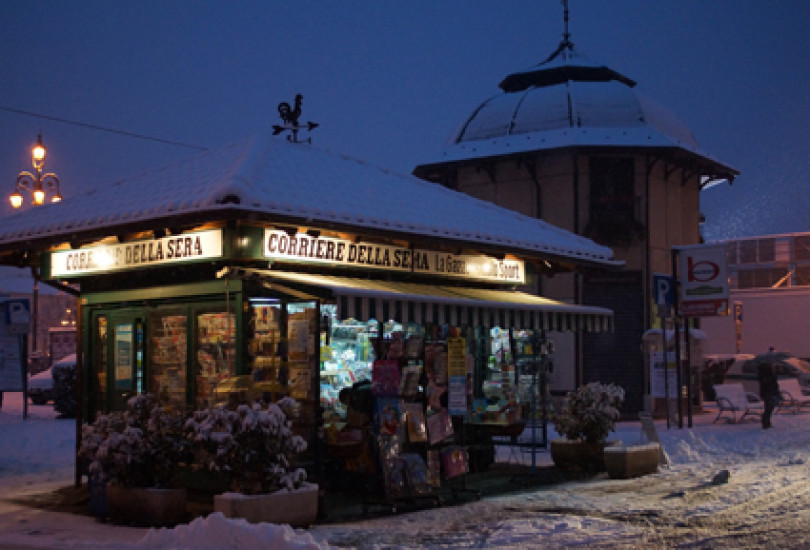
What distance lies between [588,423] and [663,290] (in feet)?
25.4

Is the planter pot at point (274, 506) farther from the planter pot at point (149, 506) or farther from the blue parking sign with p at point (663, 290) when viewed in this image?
the blue parking sign with p at point (663, 290)

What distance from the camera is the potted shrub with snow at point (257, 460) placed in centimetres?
906

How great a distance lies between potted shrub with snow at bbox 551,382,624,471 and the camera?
13617 millimetres

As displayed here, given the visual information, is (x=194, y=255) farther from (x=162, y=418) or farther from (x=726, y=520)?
(x=726, y=520)

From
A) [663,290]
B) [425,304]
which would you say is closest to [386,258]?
[425,304]

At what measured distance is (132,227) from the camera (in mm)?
11023

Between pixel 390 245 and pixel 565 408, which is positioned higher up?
pixel 390 245

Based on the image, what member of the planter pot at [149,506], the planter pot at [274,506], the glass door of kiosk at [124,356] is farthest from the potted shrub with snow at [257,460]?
the glass door of kiosk at [124,356]

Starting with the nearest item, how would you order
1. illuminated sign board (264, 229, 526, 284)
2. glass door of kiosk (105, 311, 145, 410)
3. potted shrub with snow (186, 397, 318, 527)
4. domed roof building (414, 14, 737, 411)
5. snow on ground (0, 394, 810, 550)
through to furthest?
1. snow on ground (0, 394, 810, 550)
2. potted shrub with snow (186, 397, 318, 527)
3. illuminated sign board (264, 229, 526, 284)
4. glass door of kiosk (105, 311, 145, 410)
5. domed roof building (414, 14, 737, 411)

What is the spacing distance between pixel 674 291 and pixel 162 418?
1369 cm

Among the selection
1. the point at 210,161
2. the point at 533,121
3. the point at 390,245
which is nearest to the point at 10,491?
the point at 210,161

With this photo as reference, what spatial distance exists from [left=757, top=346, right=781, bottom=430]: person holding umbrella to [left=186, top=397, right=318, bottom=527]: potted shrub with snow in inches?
551

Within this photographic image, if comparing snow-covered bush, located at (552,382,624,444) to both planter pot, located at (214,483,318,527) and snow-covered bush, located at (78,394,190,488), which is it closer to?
planter pot, located at (214,483,318,527)

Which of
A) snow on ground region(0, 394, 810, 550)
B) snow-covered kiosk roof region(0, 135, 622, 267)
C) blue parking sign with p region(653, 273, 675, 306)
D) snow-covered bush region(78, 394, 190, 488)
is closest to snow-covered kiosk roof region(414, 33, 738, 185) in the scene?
blue parking sign with p region(653, 273, 675, 306)
